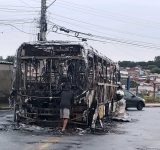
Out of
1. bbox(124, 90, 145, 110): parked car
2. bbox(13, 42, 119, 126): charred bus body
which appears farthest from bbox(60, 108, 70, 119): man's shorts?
bbox(124, 90, 145, 110): parked car

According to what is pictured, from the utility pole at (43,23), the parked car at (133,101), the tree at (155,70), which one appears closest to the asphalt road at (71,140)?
the utility pole at (43,23)

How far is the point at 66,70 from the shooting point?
64.3 feet

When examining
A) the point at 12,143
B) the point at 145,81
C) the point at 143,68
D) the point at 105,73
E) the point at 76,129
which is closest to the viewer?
the point at 12,143

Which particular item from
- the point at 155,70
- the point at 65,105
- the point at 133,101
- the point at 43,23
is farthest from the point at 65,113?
the point at 155,70

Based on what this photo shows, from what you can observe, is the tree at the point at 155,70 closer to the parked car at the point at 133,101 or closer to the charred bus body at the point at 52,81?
the parked car at the point at 133,101

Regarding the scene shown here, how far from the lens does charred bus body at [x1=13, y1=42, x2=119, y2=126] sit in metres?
18.5

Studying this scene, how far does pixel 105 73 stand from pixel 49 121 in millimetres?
5623

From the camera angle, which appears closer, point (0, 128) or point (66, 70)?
point (0, 128)

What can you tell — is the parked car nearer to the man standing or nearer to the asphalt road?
the asphalt road

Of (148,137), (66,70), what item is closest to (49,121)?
(66,70)

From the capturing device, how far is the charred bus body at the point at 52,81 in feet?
60.5

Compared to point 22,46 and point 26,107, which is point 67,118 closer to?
point 26,107

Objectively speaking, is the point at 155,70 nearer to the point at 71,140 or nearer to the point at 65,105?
the point at 65,105

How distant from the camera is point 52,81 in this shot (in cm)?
1955
